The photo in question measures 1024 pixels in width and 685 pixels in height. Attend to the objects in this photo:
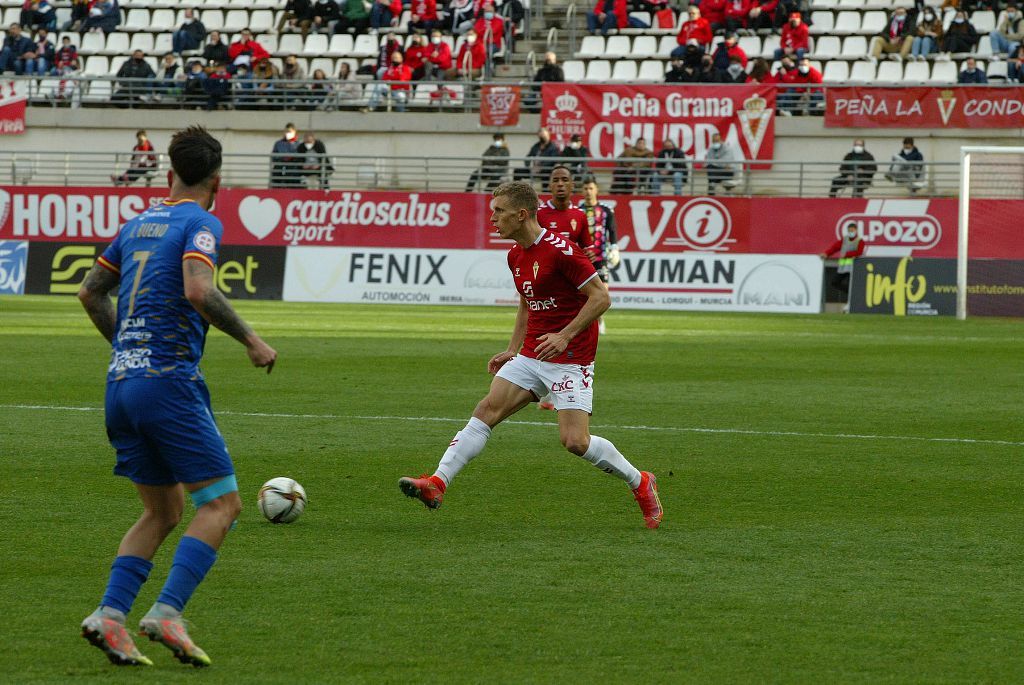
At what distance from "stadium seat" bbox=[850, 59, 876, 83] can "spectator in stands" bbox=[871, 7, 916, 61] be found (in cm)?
21

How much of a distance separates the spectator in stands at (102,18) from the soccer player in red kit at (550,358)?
34.2 meters

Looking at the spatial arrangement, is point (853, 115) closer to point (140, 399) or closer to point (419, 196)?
point (419, 196)

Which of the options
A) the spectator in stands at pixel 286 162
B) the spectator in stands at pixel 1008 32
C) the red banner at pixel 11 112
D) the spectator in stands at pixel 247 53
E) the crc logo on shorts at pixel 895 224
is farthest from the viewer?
the spectator in stands at pixel 247 53

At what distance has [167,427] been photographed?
16.5ft

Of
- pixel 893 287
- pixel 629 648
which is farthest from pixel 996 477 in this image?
pixel 893 287

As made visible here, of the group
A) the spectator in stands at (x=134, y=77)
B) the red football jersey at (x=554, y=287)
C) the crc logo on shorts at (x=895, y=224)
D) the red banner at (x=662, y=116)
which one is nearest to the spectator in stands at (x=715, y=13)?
the red banner at (x=662, y=116)

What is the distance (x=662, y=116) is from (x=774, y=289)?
5.88 meters

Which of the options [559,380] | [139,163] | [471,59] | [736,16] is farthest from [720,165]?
[559,380]

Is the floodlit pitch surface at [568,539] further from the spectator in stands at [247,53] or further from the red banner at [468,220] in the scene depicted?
the spectator in stands at [247,53]

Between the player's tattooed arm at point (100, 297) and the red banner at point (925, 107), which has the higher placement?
the red banner at point (925, 107)

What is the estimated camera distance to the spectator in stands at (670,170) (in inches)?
1250

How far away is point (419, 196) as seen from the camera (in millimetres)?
31750

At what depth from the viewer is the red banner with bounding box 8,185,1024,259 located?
98.4 ft

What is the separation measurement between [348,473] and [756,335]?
45.4ft
